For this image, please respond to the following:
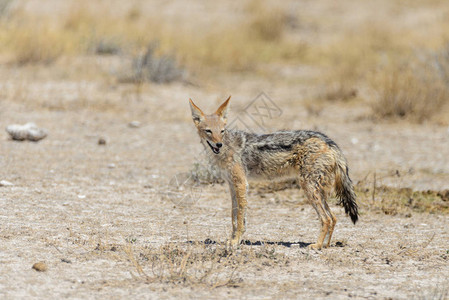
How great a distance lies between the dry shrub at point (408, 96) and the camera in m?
11.7

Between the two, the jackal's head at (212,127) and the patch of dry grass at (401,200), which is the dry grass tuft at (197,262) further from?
the patch of dry grass at (401,200)

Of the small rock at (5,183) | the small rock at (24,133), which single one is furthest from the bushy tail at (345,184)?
the small rock at (24,133)

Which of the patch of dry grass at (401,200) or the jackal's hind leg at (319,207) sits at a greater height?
the jackal's hind leg at (319,207)

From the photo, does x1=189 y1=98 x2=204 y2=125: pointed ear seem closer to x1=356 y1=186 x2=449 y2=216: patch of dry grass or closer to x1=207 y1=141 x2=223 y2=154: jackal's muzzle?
x1=207 y1=141 x2=223 y2=154: jackal's muzzle

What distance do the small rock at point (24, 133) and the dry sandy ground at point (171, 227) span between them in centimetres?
13

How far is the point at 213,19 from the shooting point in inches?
830

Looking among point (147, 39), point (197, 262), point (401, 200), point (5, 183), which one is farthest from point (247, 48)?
point (197, 262)

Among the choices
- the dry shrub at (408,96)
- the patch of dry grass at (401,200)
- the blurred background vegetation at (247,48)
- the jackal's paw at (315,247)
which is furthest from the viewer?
the blurred background vegetation at (247,48)

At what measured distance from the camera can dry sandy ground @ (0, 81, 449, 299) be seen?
485 centimetres

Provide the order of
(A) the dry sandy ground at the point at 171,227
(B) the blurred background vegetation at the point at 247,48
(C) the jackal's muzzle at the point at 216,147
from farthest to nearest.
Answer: (B) the blurred background vegetation at the point at 247,48 < (C) the jackal's muzzle at the point at 216,147 < (A) the dry sandy ground at the point at 171,227

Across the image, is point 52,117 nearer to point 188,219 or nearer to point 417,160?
point 188,219

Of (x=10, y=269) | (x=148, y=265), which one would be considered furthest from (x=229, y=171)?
(x=10, y=269)

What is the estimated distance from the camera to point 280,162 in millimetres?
5863

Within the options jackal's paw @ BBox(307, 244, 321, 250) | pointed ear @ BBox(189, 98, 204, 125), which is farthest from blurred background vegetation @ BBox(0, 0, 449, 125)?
jackal's paw @ BBox(307, 244, 321, 250)
